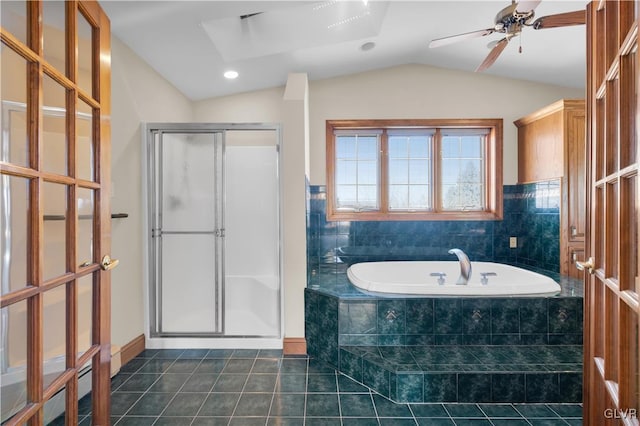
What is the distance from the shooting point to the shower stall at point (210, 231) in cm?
268

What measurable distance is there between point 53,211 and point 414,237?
3.15 metres

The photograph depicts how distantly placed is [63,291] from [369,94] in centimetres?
326

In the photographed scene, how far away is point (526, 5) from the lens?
1.67 meters

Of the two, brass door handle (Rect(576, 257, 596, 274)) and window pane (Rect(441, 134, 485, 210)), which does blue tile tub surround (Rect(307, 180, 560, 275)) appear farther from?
brass door handle (Rect(576, 257, 596, 274))

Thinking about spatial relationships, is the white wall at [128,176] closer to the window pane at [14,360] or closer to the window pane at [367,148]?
the window pane at [14,360]

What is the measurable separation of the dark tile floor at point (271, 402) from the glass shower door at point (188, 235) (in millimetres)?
415

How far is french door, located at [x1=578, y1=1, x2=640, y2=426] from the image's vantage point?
0.80 metres

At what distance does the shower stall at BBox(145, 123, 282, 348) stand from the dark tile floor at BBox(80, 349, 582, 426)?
0.34 meters

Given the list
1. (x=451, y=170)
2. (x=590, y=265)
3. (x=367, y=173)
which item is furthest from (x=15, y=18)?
(x=451, y=170)

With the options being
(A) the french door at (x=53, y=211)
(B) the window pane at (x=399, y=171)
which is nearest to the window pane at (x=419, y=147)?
(B) the window pane at (x=399, y=171)

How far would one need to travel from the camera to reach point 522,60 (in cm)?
308

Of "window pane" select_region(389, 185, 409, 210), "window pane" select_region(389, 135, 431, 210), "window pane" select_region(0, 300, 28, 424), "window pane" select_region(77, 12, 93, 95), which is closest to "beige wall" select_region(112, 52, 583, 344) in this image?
"window pane" select_region(389, 135, 431, 210)

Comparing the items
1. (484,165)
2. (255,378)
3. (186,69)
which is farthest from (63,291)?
(484,165)

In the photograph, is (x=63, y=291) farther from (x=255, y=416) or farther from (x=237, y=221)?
(x=237, y=221)
